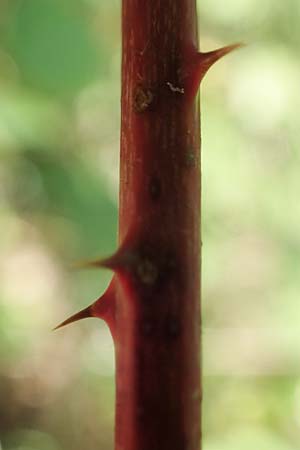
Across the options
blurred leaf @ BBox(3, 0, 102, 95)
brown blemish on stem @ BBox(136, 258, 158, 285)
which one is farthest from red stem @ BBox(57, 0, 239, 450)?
blurred leaf @ BBox(3, 0, 102, 95)

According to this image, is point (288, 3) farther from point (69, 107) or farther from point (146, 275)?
point (146, 275)

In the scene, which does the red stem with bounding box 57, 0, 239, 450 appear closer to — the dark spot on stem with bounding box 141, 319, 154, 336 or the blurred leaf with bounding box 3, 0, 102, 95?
the dark spot on stem with bounding box 141, 319, 154, 336

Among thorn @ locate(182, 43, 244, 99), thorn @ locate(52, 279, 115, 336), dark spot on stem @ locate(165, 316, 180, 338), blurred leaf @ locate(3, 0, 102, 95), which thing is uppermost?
blurred leaf @ locate(3, 0, 102, 95)

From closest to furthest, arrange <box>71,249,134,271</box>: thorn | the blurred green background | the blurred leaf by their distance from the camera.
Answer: <box>71,249,134,271</box>: thorn
the blurred leaf
the blurred green background

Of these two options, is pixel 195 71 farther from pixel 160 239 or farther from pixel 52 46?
pixel 52 46

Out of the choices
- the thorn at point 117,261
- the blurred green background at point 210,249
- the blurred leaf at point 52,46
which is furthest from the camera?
the blurred green background at point 210,249

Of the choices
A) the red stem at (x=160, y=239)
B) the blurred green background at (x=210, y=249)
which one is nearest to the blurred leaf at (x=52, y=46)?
the blurred green background at (x=210, y=249)

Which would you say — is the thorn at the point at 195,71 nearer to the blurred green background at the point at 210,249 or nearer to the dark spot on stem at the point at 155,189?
the dark spot on stem at the point at 155,189
